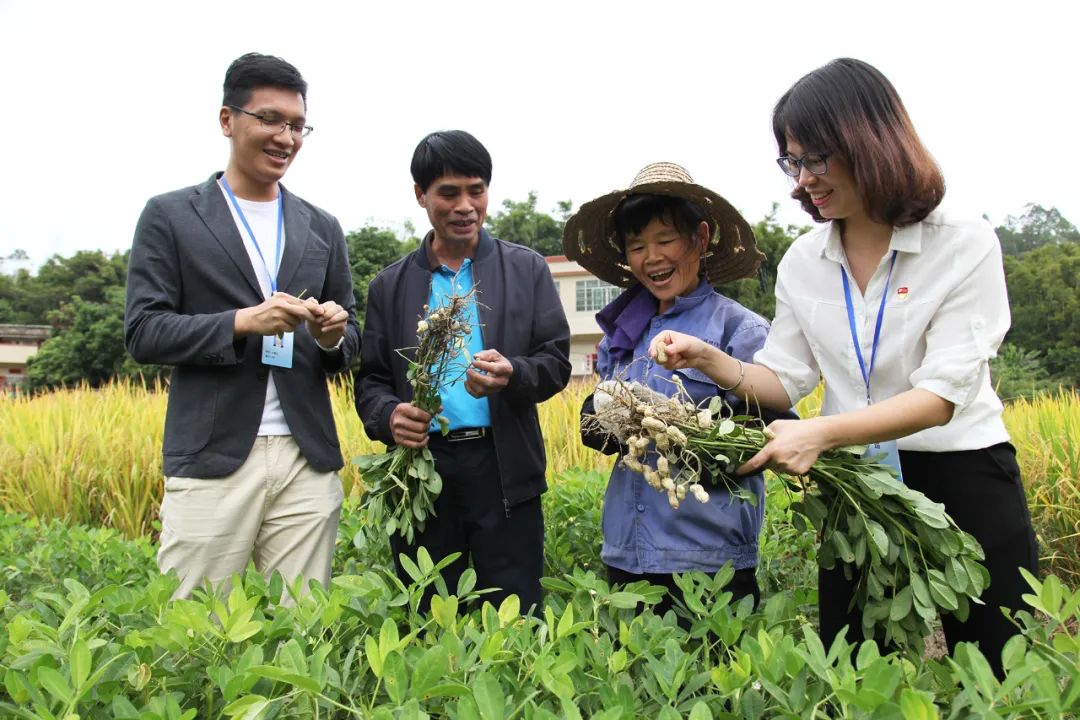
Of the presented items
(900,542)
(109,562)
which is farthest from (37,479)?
(900,542)

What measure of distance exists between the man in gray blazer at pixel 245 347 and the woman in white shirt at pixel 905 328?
4.57 feet

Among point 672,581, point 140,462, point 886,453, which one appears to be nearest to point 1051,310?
point 140,462

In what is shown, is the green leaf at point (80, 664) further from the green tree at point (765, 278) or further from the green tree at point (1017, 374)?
the green tree at point (765, 278)

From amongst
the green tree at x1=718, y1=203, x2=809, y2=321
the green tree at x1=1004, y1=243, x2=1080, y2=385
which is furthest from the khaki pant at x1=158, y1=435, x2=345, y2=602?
the green tree at x1=1004, y1=243, x2=1080, y2=385

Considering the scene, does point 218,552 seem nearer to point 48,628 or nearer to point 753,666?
point 48,628

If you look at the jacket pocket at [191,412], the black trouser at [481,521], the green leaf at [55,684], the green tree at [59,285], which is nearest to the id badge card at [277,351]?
the jacket pocket at [191,412]

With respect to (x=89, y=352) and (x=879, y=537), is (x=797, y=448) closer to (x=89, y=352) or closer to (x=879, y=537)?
(x=879, y=537)

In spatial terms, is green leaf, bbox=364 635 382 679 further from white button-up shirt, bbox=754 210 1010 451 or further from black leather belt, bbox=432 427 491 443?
black leather belt, bbox=432 427 491 443

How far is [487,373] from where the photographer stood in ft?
7.62

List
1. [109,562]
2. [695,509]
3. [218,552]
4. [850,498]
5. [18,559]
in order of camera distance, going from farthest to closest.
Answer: [109,562] < [18,559] < [218,552] < [695,509] < [850,498]

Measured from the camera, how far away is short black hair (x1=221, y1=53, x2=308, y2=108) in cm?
257

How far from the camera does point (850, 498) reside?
173 centimetres

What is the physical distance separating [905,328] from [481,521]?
1.38m

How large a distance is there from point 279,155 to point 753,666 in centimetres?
214
